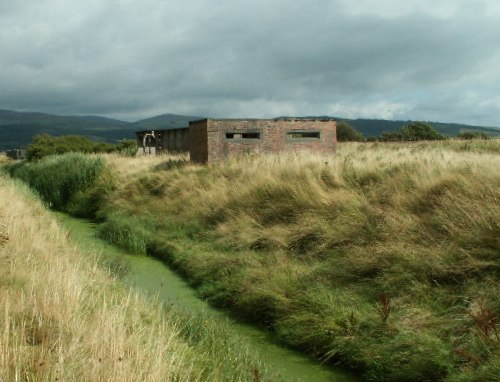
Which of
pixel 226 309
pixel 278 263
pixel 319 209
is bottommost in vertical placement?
pixel 226 309

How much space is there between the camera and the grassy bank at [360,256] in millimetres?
6645

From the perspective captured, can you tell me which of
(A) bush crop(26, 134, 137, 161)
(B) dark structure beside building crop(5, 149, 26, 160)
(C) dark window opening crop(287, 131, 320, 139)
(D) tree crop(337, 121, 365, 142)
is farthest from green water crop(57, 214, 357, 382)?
(D) tree crop(337, 121, 365, 142)

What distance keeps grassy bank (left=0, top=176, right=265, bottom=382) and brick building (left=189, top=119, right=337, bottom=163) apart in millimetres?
12979

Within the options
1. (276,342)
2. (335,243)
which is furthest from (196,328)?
(335,243)

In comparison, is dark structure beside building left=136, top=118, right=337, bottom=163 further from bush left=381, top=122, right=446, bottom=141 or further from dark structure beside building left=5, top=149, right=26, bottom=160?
dark structure beside building left=5, top=149, right=26, bottom=160

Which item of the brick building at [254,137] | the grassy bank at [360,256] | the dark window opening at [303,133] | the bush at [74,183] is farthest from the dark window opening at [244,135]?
the grassy bank at [360,256]

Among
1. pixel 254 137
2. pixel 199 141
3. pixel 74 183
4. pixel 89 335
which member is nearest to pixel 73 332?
pixel 89 335

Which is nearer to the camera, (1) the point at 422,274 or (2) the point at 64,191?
(1) the point at 422,274

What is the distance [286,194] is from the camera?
13234 mm

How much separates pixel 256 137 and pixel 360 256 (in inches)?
541

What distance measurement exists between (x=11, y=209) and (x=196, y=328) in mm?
7409

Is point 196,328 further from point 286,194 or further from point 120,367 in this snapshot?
point 286,194

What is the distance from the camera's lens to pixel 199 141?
22.1 meters

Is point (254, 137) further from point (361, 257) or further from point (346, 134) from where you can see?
point (346, 134)
